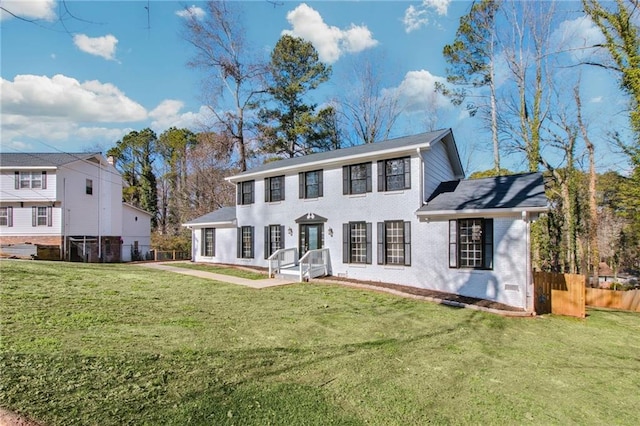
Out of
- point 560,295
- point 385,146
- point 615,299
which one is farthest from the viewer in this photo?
point 385,146

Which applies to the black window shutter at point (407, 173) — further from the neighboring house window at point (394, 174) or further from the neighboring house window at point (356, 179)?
the neighboring house window at point (356, 179)

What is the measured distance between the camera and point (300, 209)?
50.4 feet

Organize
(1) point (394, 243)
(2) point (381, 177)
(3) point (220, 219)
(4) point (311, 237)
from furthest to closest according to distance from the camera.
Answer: (3) point (220, 219)
(4) point (311, 237)
(2) point (381, 177)
(1) point (394, 243)

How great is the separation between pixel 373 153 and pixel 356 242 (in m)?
3.55

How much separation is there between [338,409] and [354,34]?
20492mm

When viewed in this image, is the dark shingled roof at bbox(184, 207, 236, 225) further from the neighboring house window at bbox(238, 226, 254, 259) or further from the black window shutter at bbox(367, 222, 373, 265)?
the black window shutter at bbox(367, 222, 373, 265)

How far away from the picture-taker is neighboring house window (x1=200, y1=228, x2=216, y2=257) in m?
19.4

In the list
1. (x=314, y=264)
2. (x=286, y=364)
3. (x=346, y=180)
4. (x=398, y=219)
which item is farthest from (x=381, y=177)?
(x=286, y=364)

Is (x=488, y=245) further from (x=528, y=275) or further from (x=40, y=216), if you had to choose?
(x=40, y=216)

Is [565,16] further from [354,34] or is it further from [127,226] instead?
[127,226]

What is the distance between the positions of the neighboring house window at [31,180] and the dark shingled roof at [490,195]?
963 inches

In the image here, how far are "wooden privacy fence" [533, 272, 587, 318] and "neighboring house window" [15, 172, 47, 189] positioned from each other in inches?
1108

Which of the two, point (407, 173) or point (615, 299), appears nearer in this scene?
point (407, 173)

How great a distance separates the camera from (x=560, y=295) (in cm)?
1002
